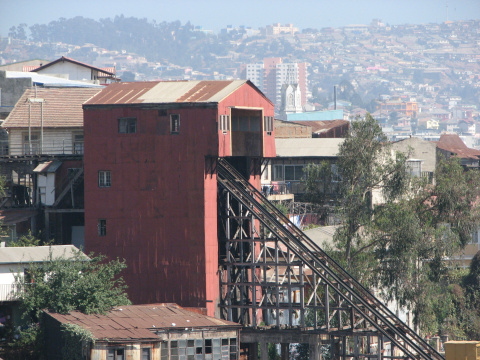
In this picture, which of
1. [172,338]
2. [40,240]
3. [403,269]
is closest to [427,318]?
[403,269]

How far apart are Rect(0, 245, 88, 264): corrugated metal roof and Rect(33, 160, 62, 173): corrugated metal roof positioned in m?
10.8

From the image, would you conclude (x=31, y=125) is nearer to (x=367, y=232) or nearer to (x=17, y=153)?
(x=17, y=153)

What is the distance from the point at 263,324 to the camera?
55.1 m

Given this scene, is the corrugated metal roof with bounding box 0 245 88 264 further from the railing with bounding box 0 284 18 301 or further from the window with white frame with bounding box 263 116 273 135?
the window with white frame with bounding box 263 116 273 135

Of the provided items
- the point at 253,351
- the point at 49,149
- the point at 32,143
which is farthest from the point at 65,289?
the point at 32,143

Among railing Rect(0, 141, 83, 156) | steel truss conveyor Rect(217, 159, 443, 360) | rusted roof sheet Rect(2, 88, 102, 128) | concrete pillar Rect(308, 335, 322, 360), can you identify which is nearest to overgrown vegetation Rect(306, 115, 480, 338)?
steel truss conveyor Rect(217, 159, 443, 360)

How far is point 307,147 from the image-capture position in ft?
307

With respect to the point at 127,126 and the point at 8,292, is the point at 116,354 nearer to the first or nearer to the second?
the point at 8,292

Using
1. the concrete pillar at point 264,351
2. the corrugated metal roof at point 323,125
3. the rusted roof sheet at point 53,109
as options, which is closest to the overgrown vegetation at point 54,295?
the concrete pillar at point 264,351

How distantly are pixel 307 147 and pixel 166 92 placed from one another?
3983 centimetres

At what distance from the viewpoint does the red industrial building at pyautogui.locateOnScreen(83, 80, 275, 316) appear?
52219mm

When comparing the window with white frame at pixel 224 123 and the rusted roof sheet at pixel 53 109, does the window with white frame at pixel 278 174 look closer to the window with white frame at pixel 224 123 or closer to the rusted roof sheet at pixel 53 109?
the rusted roof sheet at pixel 53 109

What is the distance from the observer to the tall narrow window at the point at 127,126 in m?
54.2

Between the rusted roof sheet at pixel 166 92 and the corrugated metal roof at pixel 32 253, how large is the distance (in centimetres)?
866
